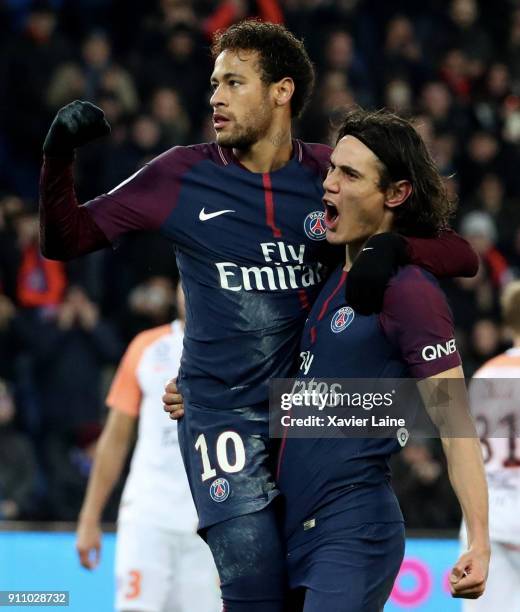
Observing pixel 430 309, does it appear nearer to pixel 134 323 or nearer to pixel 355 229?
pixel 355 229

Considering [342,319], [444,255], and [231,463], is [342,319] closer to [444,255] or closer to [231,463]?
[444,255]

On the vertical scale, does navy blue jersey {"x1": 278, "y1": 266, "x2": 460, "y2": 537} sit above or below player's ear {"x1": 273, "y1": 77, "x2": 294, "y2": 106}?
below

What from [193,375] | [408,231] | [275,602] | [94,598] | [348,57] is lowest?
[94,598]

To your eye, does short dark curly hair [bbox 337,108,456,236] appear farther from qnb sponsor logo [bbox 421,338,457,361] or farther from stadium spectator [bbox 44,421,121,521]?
stadium spectator [bbox 44,421,121,521]

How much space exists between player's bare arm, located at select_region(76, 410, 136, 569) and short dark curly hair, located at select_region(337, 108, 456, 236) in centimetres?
304

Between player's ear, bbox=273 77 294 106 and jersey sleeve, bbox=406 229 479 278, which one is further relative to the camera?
player's ear, bbox=273 77 294 106

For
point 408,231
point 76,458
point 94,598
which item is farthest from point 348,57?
point 408,231

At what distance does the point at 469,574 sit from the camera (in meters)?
3.83

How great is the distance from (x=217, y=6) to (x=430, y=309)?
9.58 meters

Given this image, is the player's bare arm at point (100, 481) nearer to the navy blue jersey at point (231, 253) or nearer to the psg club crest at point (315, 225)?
the navy blue jersey at point (231, 253)

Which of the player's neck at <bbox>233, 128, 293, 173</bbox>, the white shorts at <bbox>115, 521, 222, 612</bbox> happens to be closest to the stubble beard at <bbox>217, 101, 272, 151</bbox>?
the player's neck at <bbox>233, 128, 293, 173</bbox>

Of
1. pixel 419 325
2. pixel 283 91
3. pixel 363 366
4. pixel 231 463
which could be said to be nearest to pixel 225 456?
pixel 231 463

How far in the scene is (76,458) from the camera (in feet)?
33.7

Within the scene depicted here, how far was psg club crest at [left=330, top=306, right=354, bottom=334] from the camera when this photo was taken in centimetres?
421
